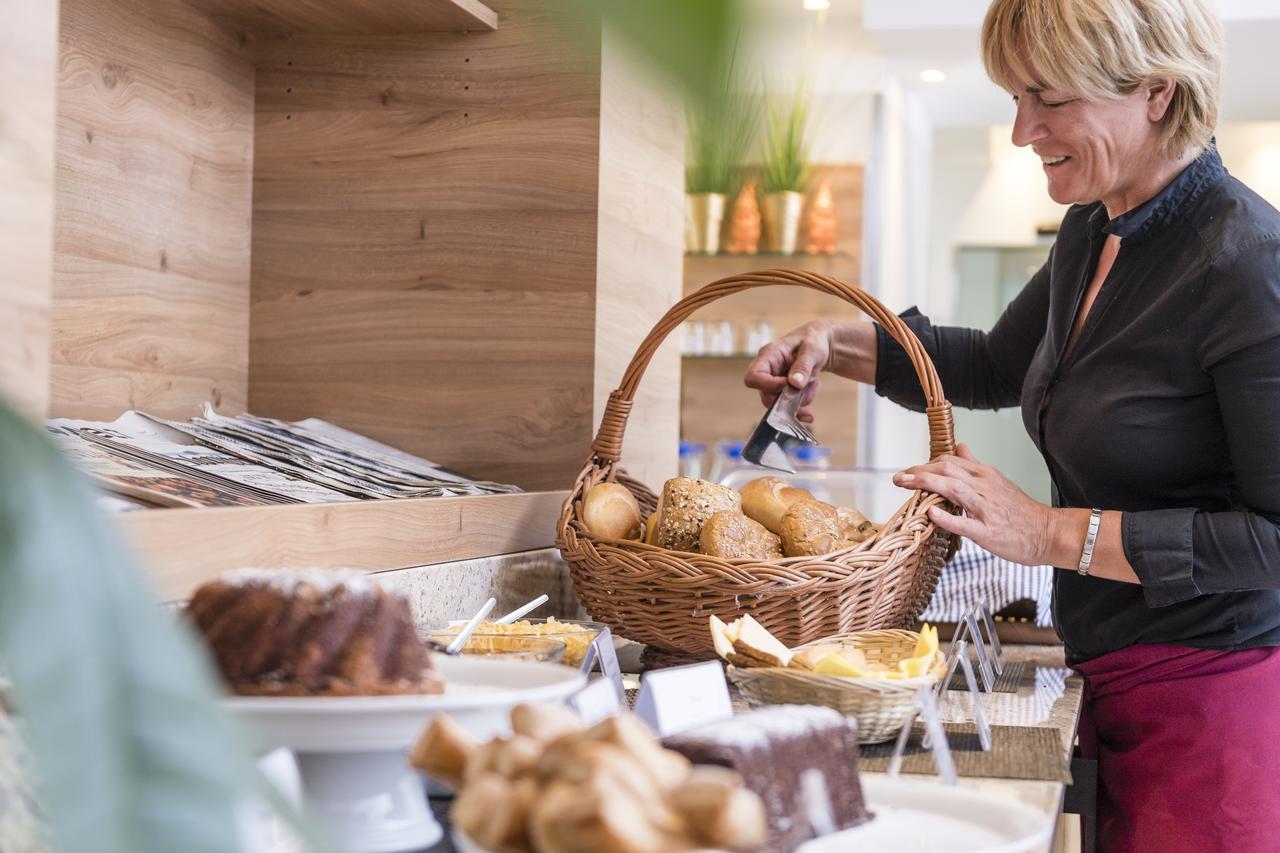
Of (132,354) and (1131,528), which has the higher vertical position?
(132,354)

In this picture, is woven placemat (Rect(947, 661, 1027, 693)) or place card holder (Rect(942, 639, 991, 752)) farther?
woven placemat (Rect(947, 661, 1027, 693))

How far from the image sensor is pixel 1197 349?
1318 mm

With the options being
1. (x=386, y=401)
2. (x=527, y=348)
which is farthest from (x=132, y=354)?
(x=527, y=348)

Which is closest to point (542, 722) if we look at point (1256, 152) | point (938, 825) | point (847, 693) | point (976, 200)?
point (938, 825)

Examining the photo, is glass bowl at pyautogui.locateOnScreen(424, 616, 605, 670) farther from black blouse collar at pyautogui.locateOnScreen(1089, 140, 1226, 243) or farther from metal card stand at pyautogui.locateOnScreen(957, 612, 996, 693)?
black blouse collar at pyautogui.locateOnScreen(1089, 140, 1226, 243)

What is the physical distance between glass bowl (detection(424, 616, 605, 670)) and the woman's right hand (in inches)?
20.4

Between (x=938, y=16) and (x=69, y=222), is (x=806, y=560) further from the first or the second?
(x=938, y=16)

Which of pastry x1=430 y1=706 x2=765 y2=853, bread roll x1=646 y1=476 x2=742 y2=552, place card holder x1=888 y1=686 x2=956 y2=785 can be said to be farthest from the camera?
bread roll x1=646 y1=476 x2=742 y2=552

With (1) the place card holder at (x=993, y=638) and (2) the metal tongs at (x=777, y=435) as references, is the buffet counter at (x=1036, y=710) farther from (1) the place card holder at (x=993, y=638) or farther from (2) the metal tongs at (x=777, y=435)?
(2) the metal tongs at (x=777, y=435)

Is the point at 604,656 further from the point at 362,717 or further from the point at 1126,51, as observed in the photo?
the point at 1126,51

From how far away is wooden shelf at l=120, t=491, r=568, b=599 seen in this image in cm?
96

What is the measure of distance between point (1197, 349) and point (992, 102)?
409cm

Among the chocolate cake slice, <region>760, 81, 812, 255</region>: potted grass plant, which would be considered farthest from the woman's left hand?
<region>760, 81, 812, 255</region>: potted grass plant

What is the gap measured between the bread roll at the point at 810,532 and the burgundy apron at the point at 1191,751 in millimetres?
368
